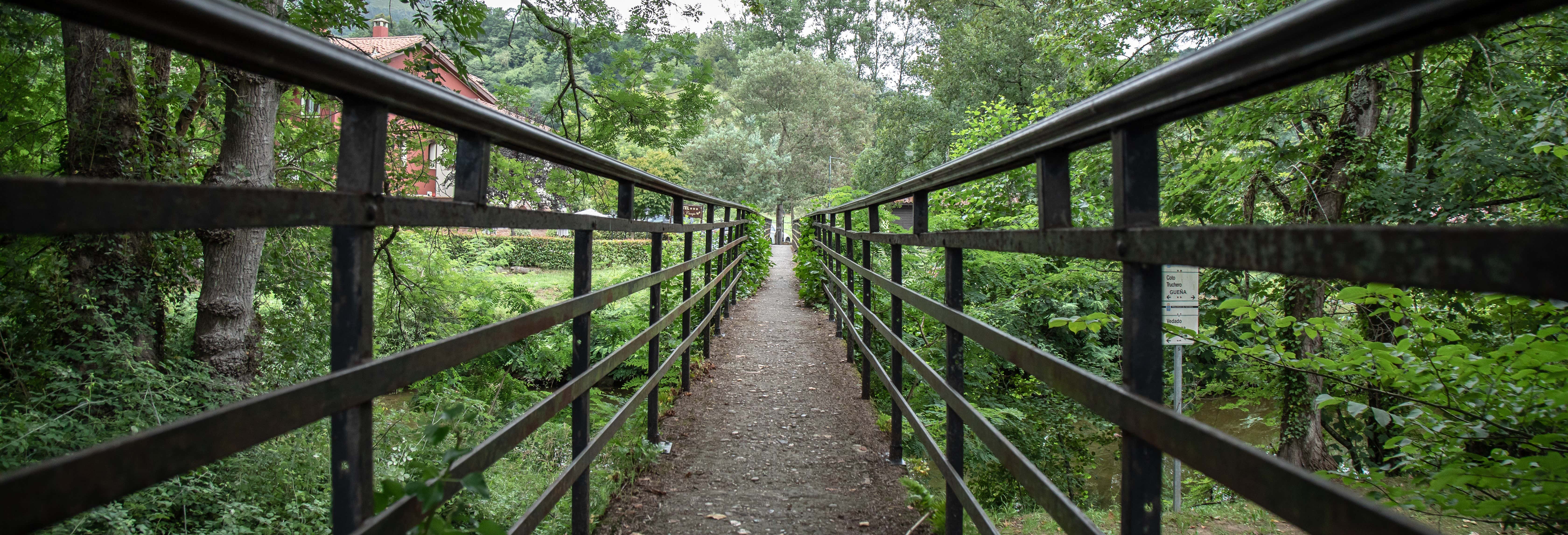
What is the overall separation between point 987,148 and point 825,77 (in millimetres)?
40492

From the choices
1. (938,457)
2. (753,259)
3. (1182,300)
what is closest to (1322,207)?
(1182,300)

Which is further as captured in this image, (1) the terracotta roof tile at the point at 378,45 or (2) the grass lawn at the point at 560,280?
(2) the grass lawn at the point at 560,280

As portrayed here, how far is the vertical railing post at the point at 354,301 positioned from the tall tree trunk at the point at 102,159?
3612 millimetres

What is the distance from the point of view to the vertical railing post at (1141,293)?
1065 mm

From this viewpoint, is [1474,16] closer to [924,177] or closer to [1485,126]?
[924,177]

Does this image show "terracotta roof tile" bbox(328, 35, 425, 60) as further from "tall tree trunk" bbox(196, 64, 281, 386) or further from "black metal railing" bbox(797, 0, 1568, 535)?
"black metal railing" bbox(797, 0, 1568, 535)

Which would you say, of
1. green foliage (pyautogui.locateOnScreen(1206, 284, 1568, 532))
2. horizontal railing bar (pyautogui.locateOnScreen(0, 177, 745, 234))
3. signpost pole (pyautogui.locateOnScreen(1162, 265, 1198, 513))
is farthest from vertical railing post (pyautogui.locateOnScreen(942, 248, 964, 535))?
signpost pole (pyautogui.locateOnScreen(1162, 265, 1198, 513))

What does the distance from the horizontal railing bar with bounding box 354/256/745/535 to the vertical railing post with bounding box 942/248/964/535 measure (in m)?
1.12

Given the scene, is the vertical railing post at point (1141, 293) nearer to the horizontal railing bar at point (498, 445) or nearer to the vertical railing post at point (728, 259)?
the horizontal railing bar at point (498, 445)

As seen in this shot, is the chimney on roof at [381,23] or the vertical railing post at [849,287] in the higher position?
the chimney on roof at [381,23]

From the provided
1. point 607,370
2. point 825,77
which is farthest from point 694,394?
point 825,77

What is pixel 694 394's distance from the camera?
14.3 feet

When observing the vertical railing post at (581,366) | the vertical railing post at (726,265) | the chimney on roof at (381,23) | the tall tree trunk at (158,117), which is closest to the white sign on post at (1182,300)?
the vertical railing post at (726,265)

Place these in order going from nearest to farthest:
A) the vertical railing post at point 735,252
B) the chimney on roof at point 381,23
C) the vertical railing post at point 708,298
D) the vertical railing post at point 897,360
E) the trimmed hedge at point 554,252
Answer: the vertical railing post at point 897,360, the chimney on roof at point 381,23, the vertical railing post at point 708,298, the vertical railing post at point 735,252, the trimmed hedge at point 554,252
